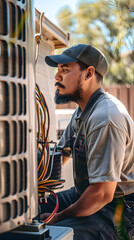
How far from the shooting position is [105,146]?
1.32 m

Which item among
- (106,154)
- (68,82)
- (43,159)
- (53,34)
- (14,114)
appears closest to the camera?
(14,114)

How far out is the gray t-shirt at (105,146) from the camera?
131 cm

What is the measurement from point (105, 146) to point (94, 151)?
0.06 metres

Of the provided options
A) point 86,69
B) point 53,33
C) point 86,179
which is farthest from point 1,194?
point 53,33

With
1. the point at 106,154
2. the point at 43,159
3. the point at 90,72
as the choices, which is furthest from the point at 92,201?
the point at 90,72

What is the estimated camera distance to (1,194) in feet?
2.40

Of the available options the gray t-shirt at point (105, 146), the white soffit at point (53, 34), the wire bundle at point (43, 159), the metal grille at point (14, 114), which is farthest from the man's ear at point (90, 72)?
the metal grille at point (14, 114)

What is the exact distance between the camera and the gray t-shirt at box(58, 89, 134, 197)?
1307 mm

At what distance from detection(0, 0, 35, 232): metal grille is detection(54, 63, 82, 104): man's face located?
2.65 ft

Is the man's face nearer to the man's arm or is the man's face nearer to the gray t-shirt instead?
the gray t-shirt

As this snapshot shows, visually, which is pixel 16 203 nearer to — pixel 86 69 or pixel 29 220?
pixel 29 220

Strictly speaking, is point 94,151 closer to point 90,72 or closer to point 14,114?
point 90,72

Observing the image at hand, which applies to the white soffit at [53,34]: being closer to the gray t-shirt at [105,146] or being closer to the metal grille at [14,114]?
the gray t-shirt at [105,146]

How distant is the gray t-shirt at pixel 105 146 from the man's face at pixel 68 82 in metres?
0.12
